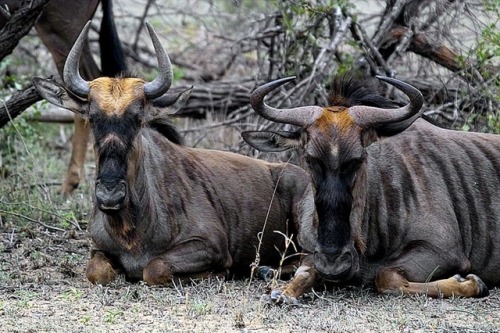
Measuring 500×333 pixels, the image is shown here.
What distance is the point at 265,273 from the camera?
23.1ft

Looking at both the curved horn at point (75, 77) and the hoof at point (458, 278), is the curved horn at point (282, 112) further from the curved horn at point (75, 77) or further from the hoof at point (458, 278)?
the hoof at point (458, 278)

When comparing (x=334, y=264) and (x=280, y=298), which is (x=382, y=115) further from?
(x=280, y=298)

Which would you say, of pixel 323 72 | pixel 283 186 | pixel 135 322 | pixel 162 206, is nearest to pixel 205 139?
pixel 323 72

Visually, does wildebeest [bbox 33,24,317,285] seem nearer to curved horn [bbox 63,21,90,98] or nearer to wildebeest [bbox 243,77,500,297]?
curved horn [bbox 63,21,90,98]

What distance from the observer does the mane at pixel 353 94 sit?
6.69 metres

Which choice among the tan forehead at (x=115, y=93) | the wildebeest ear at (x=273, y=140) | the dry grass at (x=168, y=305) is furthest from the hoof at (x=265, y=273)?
the tan forehead at (x=115, y=93)

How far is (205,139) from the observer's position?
1074cm

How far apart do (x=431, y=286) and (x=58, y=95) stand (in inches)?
103

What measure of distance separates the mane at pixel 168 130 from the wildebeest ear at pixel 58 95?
2.58ft

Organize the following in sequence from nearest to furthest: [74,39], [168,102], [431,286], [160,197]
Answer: [431,286] < [168,102] < [160,197] < [74,39]

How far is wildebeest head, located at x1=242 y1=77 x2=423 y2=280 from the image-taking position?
19.5ft

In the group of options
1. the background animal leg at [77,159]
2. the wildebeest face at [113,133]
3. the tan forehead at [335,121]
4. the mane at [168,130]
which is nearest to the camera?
the tan forehead at [335,121]

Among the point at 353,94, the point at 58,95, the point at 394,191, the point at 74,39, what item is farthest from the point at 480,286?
the point at 74,39

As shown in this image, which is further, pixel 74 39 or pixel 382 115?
pixel 74 39
